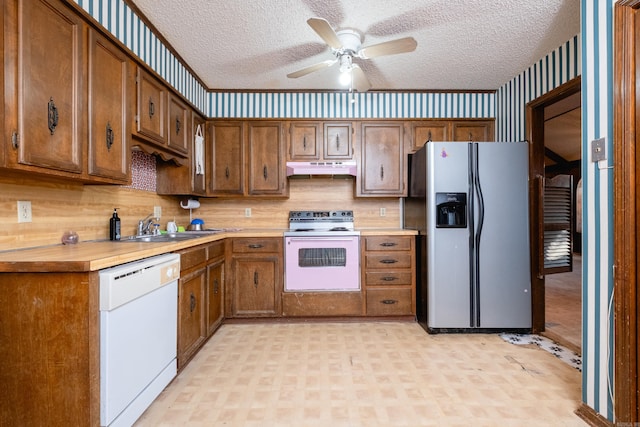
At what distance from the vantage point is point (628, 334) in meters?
1.47

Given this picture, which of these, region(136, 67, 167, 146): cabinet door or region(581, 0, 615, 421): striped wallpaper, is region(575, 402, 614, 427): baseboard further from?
region(136, 67, 167, 146): cabinet door

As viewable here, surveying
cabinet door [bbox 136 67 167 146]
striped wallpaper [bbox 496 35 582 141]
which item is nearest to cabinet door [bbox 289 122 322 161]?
cabinet door [bbox 136 67 167 146]

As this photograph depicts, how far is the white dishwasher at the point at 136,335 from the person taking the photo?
1.41m

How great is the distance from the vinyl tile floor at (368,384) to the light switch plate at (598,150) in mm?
1363

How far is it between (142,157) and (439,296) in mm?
2986

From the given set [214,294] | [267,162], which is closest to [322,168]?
[267,162]

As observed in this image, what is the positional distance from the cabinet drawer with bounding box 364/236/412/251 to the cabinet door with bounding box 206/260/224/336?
1456 mm

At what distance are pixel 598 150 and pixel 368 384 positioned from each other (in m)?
1.82

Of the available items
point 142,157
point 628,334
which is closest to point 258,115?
point 142,157

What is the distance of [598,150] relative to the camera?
5.28 ft

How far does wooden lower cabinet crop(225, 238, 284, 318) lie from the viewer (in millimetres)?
3256

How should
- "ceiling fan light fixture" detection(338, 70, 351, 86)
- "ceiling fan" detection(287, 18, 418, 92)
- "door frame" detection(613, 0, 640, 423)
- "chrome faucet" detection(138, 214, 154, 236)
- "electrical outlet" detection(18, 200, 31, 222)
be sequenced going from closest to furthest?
"door frame" detection(613, 0, 640, 423), "electrical outlet" detection(18, 200, 31, 222), "ceiling fan" detection(287, 18, 418, 92), "ceiling fan light fixture" detection(338, 70, 351, 86), "chrome faucet" detection(138, 214, 154, 236)

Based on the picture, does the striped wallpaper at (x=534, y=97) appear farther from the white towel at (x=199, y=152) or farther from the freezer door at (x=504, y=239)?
the freezer door at (x=504, y=239)

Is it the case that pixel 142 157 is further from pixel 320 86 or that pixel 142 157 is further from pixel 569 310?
pixel 569 310
